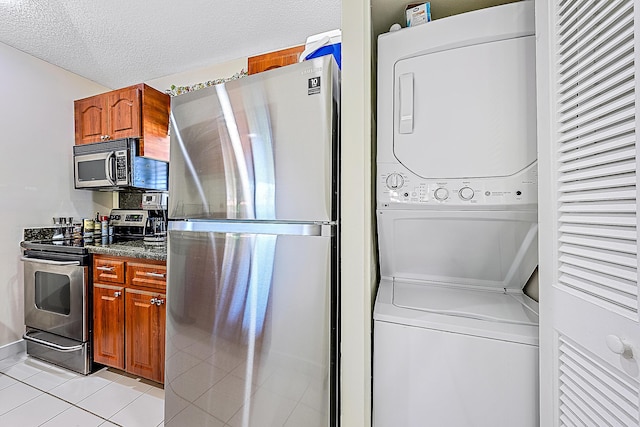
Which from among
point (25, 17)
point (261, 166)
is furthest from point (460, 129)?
point (25, 17)

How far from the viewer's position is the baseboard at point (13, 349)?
7.42ft

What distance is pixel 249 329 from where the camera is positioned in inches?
44.9

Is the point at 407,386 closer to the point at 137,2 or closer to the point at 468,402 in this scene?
the point at 468,402

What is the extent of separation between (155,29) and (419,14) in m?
1.90

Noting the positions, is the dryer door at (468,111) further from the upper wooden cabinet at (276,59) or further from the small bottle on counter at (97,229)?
the small bottle on counter at (97,229)

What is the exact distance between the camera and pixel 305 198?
106 cm

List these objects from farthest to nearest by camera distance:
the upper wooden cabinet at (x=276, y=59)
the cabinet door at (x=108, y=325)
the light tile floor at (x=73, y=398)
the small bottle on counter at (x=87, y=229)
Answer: the small bottle on counter at (x=87, y=229) < the cabinet door at (x=108, y=325) < the light tile floor at (x=73, y=398) < the upper wooden cabinet at (x=276, y=59)

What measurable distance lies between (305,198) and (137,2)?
6.01 ft

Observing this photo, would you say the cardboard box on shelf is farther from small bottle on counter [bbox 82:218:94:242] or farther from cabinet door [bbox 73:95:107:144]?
small bottle on counter [bbox 82:218:94:242]

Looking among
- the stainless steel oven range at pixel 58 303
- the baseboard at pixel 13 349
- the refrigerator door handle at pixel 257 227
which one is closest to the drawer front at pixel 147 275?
the stainless steel oven range at pixel 58 303

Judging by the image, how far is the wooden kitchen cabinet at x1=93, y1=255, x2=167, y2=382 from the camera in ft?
6.15

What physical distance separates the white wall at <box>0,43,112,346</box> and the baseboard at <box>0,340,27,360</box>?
4cm

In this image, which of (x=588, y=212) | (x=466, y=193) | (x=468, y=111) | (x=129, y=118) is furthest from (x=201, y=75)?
(x=588, y=212)

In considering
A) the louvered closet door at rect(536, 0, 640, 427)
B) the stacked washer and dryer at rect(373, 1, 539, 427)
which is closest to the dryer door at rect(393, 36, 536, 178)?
the stacked washer and dryer at rect(373, 1, 539, 427)
